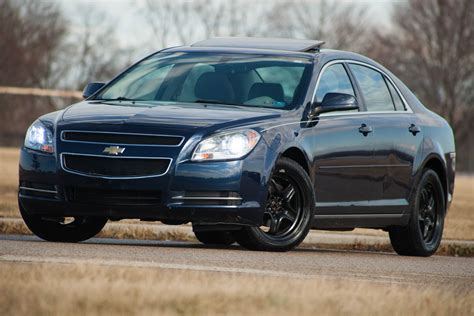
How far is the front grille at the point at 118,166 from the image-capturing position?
9914 mm

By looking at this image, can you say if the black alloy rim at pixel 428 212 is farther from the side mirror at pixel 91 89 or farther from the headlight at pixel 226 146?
the side mirror at pixel 91 89

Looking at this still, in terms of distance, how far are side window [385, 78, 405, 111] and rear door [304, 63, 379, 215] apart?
809 millimetres

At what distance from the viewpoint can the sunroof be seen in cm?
1187

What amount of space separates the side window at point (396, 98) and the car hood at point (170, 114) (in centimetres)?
219

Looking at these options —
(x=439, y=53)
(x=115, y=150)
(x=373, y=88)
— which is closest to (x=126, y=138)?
(x=115, y=150)

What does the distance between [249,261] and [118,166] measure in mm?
1246

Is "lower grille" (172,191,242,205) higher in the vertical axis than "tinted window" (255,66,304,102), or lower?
lower

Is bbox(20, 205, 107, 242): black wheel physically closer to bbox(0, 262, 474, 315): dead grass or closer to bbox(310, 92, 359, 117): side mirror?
bbox(310, 92, 359, 117): side mirror

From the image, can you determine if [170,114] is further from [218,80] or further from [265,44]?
[265,44]

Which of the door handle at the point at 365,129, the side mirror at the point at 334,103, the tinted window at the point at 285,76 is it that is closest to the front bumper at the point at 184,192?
the side mirror at the point at 334,103

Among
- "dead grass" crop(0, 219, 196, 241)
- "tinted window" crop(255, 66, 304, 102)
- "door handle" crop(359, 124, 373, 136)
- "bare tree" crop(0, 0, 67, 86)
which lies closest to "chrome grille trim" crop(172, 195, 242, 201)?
"tinted window" crop(255, 66, 304, 102)

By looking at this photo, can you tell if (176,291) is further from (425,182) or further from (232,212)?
(425,182)

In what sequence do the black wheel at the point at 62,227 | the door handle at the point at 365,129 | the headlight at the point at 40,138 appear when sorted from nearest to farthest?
the headlight at the point at 40,138 → the black wheel at the point at 62,227 → the door handle at the point at 365,129

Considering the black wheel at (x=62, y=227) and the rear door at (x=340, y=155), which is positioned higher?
the rear door at (x=340, y=155)
